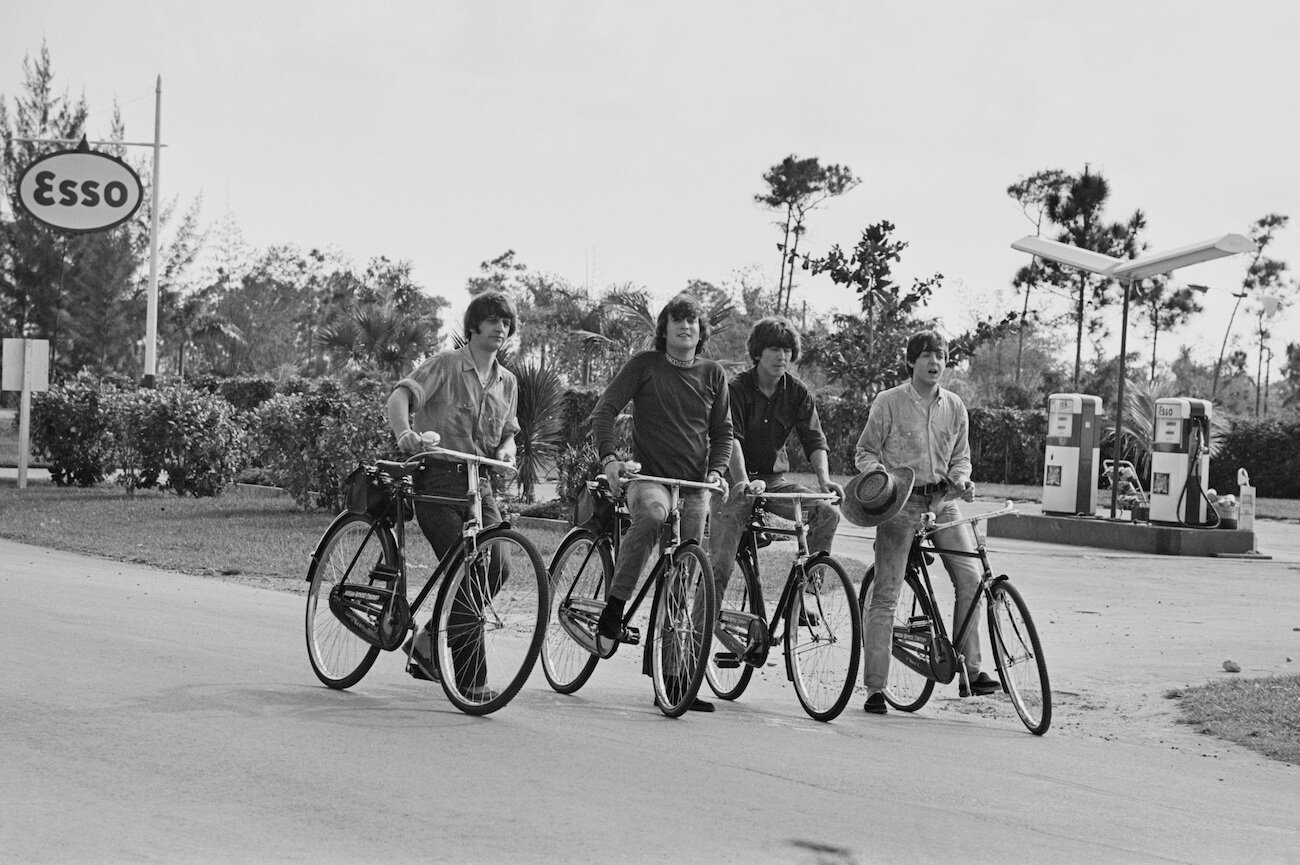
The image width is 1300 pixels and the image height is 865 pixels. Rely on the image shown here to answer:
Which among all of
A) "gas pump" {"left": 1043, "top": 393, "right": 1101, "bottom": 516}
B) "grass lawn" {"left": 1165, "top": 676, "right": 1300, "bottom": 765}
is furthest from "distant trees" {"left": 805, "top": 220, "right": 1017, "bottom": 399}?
"grass lawn" {"left": 1165, "top": 676, "right": 1300, "bottom": 765}

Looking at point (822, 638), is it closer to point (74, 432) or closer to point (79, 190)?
point (74, 432)

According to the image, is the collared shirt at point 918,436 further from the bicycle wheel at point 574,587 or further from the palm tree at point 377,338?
the palm tree at point 377,338

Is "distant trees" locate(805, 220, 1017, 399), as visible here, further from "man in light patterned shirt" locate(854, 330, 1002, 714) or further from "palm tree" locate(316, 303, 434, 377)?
"palm tree" locate(316, 303, 434, 377)

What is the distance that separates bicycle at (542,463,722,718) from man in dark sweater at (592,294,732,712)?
75 mm

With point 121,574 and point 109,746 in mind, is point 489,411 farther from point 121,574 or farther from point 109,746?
point 121,574

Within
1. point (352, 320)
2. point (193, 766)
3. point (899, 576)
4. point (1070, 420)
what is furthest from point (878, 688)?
point (352, 320)

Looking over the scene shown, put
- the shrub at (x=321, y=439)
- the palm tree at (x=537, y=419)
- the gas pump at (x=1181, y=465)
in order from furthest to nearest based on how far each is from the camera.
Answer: the gas pump at (x=1181, y=465)
the palm tree at (x=537, y=419)
the shrub at (x=321, y=439)

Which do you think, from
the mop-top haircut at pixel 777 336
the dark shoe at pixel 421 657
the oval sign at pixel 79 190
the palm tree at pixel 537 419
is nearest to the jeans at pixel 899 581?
the mop-top haircut at pixel 777 336

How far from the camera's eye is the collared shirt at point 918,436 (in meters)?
A: 7.63

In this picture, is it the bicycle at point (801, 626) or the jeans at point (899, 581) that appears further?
the jeans at point (899, 581)

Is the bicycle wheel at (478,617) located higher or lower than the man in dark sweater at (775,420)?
lower

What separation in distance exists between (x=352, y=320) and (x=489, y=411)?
4298 cm

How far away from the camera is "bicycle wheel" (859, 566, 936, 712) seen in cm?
752

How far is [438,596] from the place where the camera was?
265 inches
